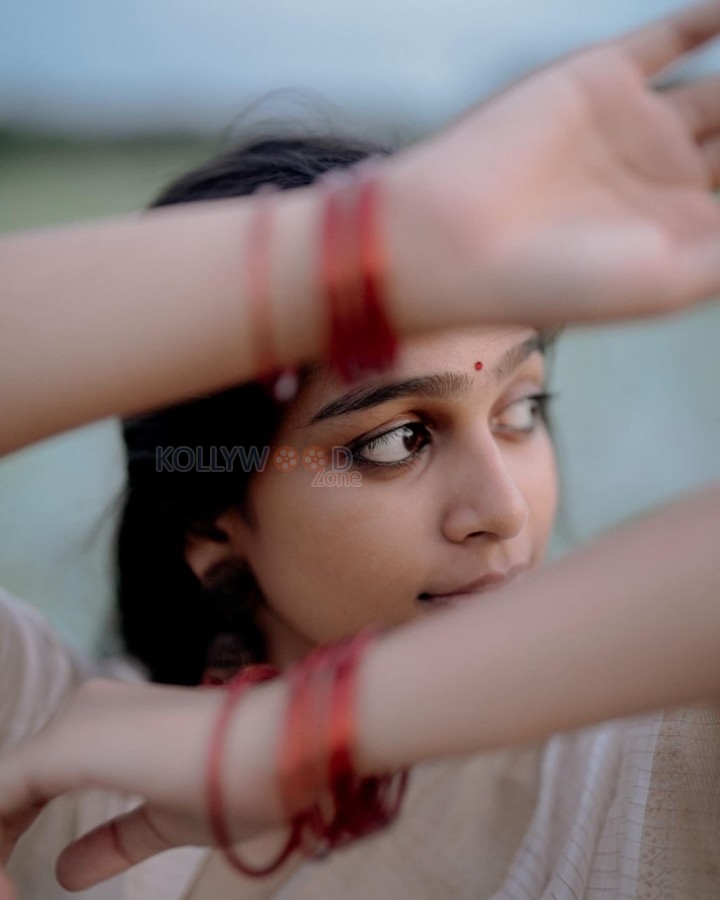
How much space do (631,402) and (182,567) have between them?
2127mm

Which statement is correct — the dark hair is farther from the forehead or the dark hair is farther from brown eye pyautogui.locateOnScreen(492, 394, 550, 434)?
brown eye pyautogui.locateOnScreen(492, 394, 550, 434)

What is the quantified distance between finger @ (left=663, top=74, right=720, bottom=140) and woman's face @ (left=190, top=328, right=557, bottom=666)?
1.10ft

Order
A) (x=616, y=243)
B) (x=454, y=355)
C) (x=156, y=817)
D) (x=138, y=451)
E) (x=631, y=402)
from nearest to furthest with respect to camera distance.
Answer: (x=616, y=243) → (x=156, y=817) → (x=454, y=355) → (x=138, y=451) → (x=631, y=402)

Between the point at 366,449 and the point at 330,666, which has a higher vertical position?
the point at 366,449

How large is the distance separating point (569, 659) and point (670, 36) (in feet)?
1.31

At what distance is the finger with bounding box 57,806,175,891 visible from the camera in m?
0.66

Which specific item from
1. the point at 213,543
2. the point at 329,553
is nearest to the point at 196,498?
the point at 213,543

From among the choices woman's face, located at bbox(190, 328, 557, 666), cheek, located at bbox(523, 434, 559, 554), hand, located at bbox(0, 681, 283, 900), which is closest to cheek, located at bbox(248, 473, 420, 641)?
woman's face, located at bbox(190, 328, 557, 666)

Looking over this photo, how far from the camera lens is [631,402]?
300 centimetres

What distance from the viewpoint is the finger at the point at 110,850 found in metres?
0.66

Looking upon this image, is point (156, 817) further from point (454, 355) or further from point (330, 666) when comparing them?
point (454, 355)

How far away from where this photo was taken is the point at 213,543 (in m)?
1.09

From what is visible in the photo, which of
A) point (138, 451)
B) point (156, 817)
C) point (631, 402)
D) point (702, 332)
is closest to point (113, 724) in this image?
point (156, 817)

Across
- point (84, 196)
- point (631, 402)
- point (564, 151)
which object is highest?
point (84, 196)
